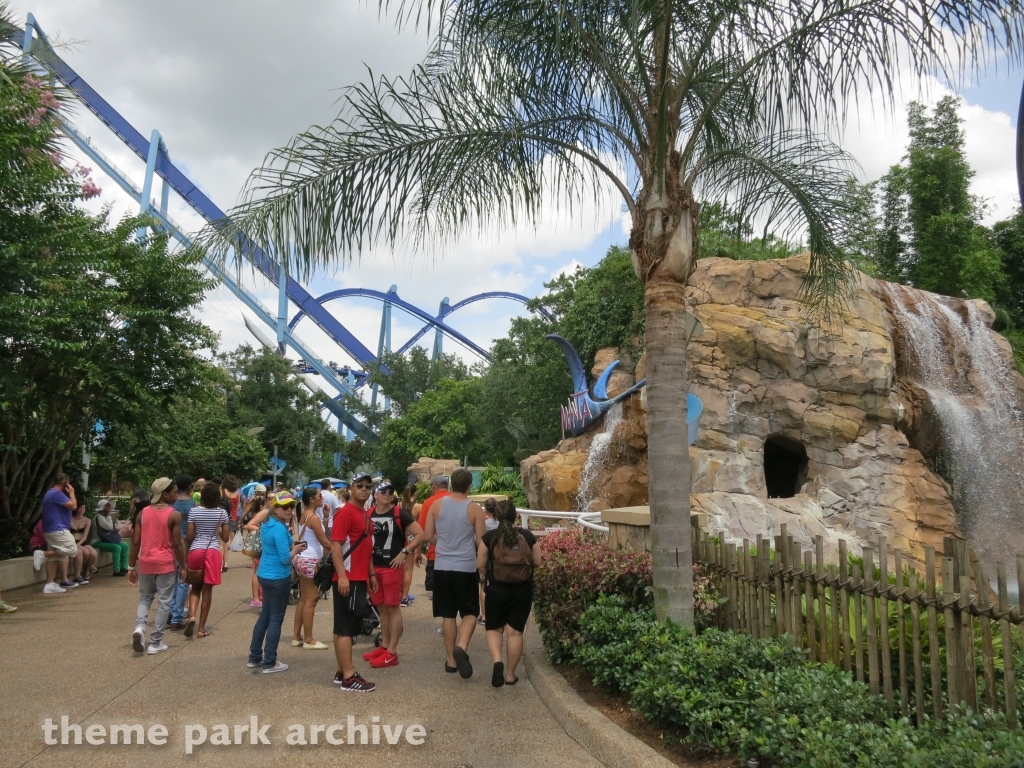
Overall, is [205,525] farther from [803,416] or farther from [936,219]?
[936,219]

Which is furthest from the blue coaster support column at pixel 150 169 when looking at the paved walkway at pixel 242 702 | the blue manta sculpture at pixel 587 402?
the paved walkway at pixel 242 702

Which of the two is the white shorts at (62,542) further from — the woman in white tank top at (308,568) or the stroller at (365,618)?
the woman in white tank top at (308,568)

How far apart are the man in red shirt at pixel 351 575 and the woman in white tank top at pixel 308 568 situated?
289 mm

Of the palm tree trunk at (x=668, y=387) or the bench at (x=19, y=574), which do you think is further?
the bench at (x=19, y=574)

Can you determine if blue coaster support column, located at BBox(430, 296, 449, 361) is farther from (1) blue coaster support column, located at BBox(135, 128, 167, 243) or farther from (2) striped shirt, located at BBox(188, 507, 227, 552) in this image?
(2) striped shirt, located at BBox(188, 507, 227, 552)

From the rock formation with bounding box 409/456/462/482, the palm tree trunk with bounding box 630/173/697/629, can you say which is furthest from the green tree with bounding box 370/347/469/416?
the palm tree trunk with bounding box 630/173/697/629

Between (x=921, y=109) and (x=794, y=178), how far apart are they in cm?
2873

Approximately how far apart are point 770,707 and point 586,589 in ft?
7.33

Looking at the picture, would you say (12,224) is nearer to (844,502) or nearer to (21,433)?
(21,433)

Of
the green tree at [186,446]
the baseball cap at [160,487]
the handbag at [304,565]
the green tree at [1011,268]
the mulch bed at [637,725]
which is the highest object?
the green tree at [1011,268]

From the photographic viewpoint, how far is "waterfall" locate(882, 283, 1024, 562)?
17.6 meters

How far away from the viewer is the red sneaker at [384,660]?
631 cm

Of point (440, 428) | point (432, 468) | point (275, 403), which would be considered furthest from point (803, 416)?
point (275, 403)

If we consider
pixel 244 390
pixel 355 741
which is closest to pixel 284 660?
pixel 355 741
